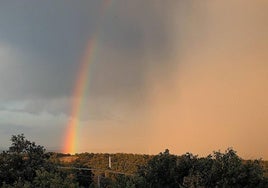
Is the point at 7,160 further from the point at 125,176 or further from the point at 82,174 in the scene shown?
the point at 82,174

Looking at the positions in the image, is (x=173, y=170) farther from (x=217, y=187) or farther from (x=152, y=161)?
(x=217, y=187)

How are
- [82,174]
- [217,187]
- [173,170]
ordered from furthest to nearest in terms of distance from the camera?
[82,174], [173,170], [217,187]

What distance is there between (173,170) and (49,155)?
14.7 feet

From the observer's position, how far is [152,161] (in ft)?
51.9

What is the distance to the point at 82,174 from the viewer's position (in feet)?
72.2

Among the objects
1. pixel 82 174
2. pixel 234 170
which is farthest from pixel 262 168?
pixel 82 174

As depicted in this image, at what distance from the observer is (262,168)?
1495 centimetres

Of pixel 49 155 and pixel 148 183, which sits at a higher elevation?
pixel 49 155

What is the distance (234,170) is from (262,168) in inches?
43.3

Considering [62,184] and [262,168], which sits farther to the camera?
[262,168]

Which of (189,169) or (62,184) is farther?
(189,169)

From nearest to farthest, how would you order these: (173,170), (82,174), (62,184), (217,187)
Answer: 1. (62,184)
2. (217,187)
3. (173,170)
4. (82,174)

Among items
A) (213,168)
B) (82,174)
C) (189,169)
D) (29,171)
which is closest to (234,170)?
(213,168)

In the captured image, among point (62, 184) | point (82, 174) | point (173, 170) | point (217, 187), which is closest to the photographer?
point (62, 184)
